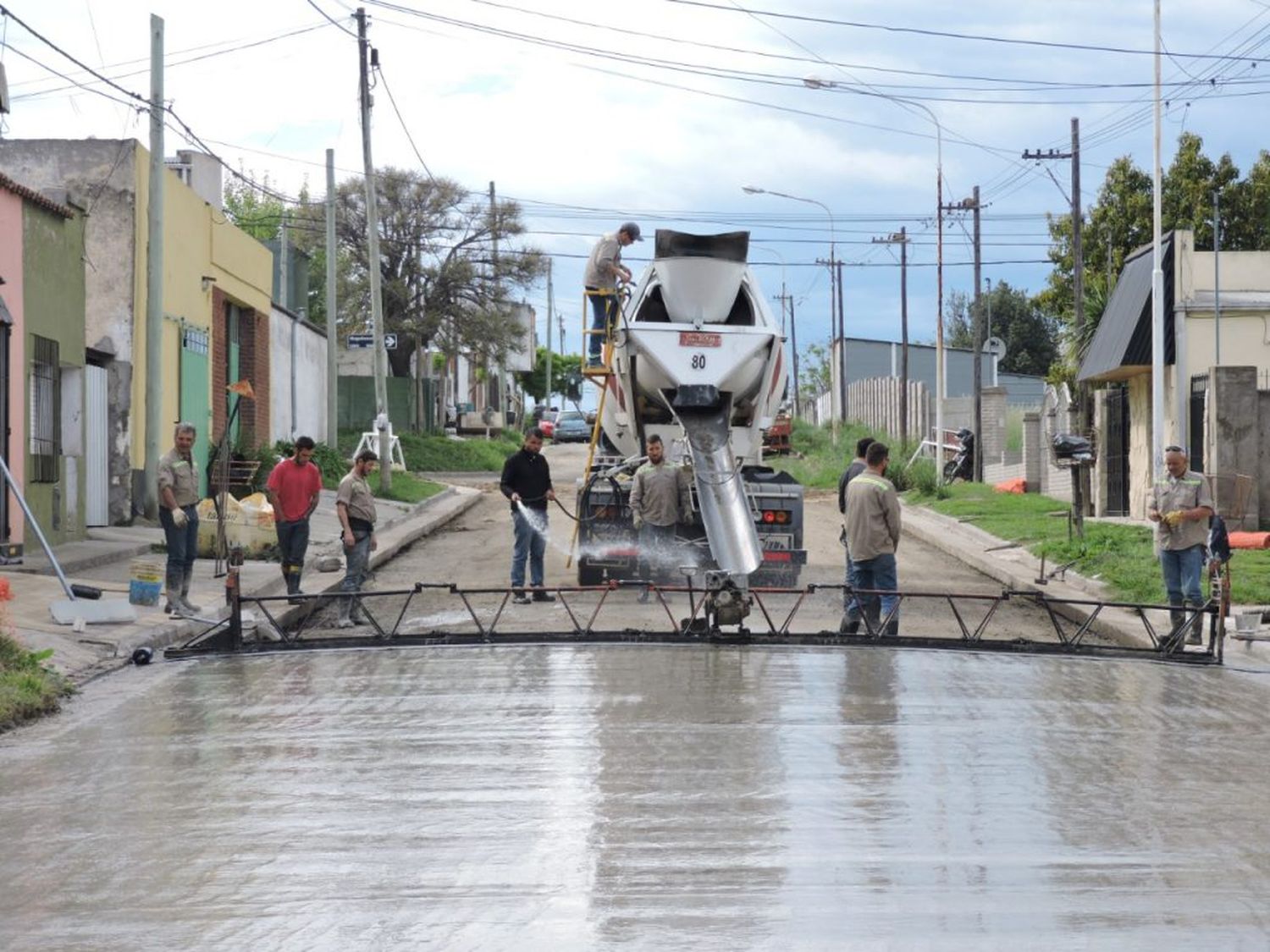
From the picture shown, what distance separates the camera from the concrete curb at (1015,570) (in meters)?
16.3

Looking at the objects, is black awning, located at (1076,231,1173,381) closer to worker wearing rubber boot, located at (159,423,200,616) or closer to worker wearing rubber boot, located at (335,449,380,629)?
worker wearing rubber boot, located at (335,449,380,629)

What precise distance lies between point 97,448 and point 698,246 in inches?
419

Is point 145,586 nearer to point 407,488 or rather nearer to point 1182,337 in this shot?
point 1182,337

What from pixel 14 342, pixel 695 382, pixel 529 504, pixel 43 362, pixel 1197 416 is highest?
pixel 14 342

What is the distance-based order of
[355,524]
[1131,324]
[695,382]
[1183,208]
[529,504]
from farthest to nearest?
[1183,208] → [1131,324] → [695,382] → [529,504] → [355,524]

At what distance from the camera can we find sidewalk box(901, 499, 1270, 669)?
1531 cm

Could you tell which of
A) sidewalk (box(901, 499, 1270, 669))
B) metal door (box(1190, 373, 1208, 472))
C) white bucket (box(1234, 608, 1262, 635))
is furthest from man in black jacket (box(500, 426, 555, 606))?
metal door (box(1190, 373, 1208, 472))

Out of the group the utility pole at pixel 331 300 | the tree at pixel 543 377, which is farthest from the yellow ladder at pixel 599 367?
the tree at pixel 543 377

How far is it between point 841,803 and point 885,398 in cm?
5229

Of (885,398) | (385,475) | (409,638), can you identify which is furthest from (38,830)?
(885,398)

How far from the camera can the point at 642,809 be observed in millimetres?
7531

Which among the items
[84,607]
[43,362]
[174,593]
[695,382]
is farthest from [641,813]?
[43,362]

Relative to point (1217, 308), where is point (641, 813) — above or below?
below

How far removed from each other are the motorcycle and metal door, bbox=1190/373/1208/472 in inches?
644
